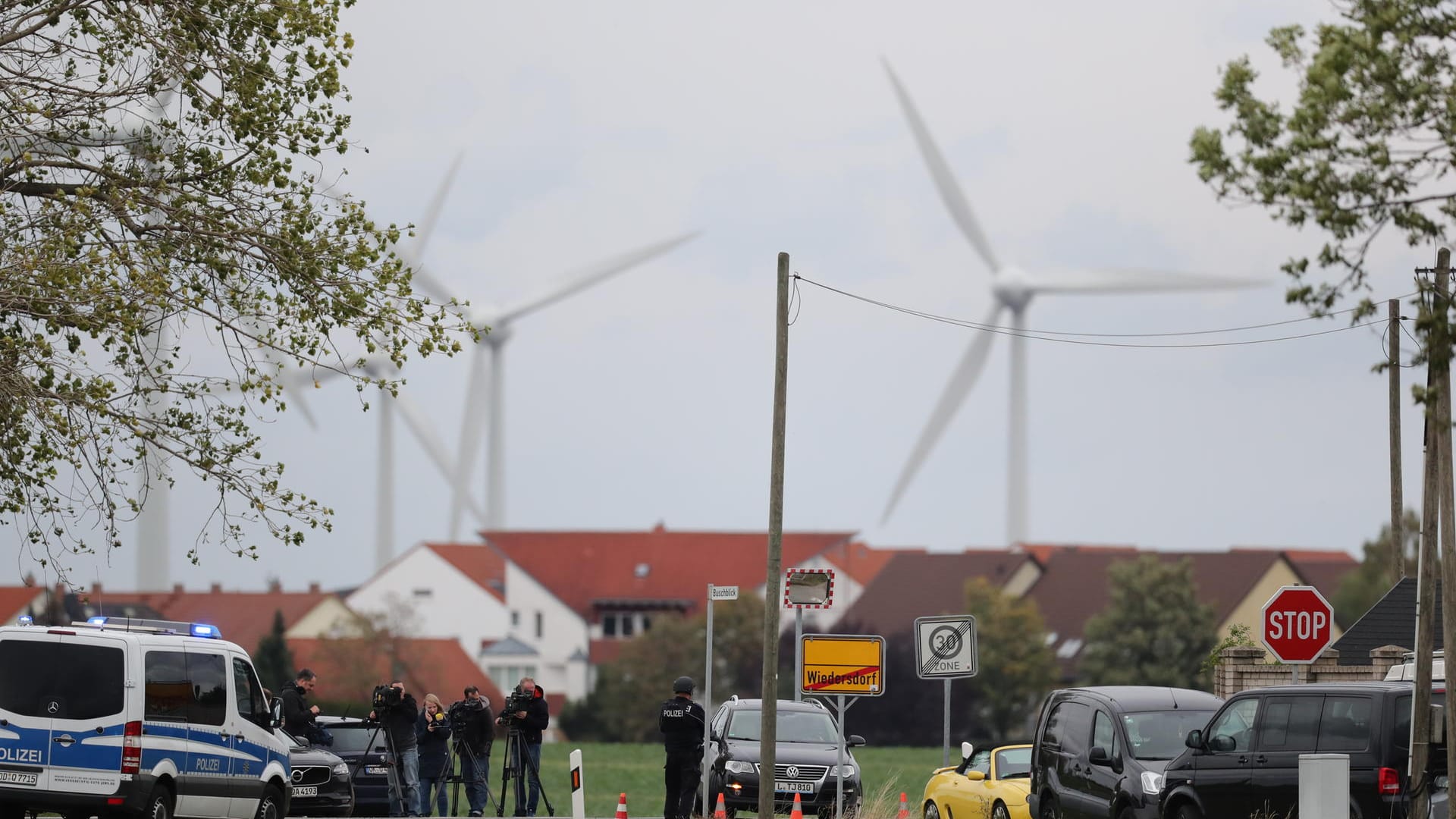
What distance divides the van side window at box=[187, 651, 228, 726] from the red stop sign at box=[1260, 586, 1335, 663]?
10.8 metres

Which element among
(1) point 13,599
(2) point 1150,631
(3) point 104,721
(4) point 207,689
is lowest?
(3) point 104,721

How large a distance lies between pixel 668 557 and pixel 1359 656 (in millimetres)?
91571

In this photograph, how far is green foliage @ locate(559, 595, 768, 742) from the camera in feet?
307

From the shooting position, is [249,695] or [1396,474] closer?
[249,695]

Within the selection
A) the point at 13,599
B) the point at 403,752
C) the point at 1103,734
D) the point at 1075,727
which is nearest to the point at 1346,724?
the point at 1103,734

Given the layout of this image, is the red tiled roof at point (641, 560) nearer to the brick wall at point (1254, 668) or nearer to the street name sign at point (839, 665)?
the brick wall at point (1254, 668)

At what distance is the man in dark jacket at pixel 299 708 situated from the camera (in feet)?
77.8

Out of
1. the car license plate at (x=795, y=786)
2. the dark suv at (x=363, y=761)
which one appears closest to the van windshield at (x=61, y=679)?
the dark suv at (x=363, y=761)

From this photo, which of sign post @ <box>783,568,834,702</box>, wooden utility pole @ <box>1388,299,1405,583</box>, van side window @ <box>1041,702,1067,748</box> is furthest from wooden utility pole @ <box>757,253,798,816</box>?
wooden utility pole @ <box>1388,299,1405,583</box>

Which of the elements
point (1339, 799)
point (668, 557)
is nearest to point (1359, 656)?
point (1339, 799)

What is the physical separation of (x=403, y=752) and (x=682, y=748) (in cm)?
412

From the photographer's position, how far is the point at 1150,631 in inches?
3590

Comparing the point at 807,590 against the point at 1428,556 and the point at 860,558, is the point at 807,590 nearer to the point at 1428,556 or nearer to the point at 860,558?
the point at 1428,556

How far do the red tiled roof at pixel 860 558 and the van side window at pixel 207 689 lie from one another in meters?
98.1
